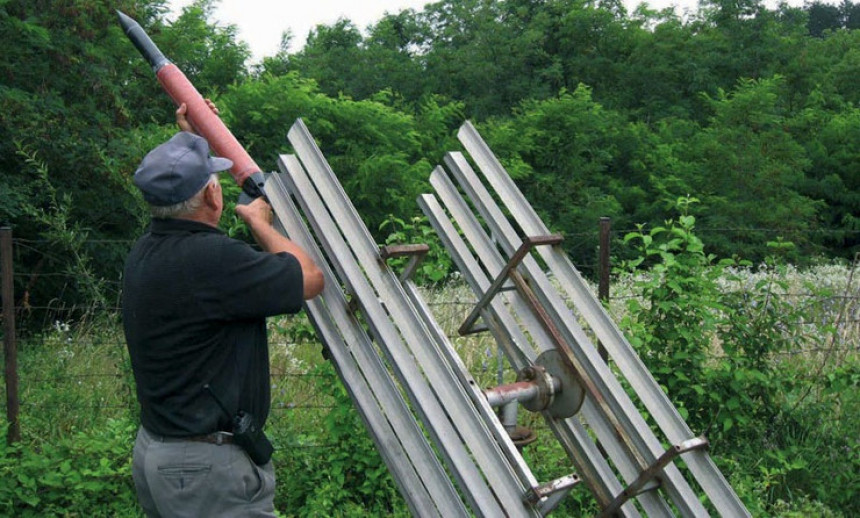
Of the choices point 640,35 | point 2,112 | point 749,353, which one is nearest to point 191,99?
point 749,353

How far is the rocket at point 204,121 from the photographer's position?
9.00ft

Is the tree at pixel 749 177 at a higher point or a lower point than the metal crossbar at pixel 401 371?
lower

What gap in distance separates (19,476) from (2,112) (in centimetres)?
497

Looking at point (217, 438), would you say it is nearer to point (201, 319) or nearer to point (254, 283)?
point (201, 319)

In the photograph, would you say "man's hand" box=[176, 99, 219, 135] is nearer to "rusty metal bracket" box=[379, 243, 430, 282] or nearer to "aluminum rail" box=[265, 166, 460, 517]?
"aluminum rail" box=[265, 166, 460, 517]

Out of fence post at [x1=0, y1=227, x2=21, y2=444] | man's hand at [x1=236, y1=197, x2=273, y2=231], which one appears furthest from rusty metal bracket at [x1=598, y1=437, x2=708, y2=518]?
fence post at [x1=0, y1=227, x2=21, y2=444]

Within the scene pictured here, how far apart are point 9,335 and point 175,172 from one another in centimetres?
340

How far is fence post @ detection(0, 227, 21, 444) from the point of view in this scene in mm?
5277

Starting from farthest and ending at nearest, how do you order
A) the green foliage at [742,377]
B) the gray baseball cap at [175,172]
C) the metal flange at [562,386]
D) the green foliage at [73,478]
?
the green foliage at [742,377] → the green foliage at [73,478] → the metal flange at [562,386] → the gray baseball cap at [175,172]

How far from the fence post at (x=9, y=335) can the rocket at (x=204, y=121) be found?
2843 millimetres

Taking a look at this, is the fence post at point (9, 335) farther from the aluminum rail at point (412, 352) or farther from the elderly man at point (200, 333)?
the aluminum rail at point (412, 352)

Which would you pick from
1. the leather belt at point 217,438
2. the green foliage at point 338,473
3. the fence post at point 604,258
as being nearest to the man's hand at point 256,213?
the leather belt at point 217,438

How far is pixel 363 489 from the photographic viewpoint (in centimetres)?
512

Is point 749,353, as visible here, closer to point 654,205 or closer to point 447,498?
point 447,498
